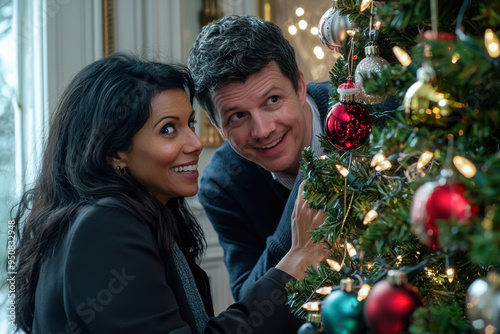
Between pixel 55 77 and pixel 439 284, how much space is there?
1643 millimetres

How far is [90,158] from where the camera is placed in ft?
3.73

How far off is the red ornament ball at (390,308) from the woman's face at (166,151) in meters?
0.77

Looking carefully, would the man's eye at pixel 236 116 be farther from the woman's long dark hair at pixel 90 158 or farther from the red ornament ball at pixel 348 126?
the red ornament ball at pixel 348 126

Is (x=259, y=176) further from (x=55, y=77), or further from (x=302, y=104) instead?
(x=55, y=77)

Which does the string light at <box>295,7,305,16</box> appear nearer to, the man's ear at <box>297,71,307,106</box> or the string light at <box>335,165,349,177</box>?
the man's ear at <box>297,71,307,106</box>

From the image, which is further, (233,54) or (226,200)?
(226,200)

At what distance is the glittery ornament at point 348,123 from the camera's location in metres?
0.76

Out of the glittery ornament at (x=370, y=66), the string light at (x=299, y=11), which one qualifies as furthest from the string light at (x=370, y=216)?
the string light at (x=299, y=11)

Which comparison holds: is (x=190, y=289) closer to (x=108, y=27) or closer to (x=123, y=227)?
(x=123, y=227)

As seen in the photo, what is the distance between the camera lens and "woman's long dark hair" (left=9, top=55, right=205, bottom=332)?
1.07 meters

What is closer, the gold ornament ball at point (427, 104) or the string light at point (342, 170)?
the gold ornament ball at point (427, 104)

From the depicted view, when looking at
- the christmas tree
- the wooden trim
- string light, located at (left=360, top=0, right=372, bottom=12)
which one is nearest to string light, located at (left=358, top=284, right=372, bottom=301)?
the christmas tree

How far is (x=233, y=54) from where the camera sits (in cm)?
131

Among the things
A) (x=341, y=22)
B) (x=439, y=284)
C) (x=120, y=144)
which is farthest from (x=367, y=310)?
(x=120, y=144)
